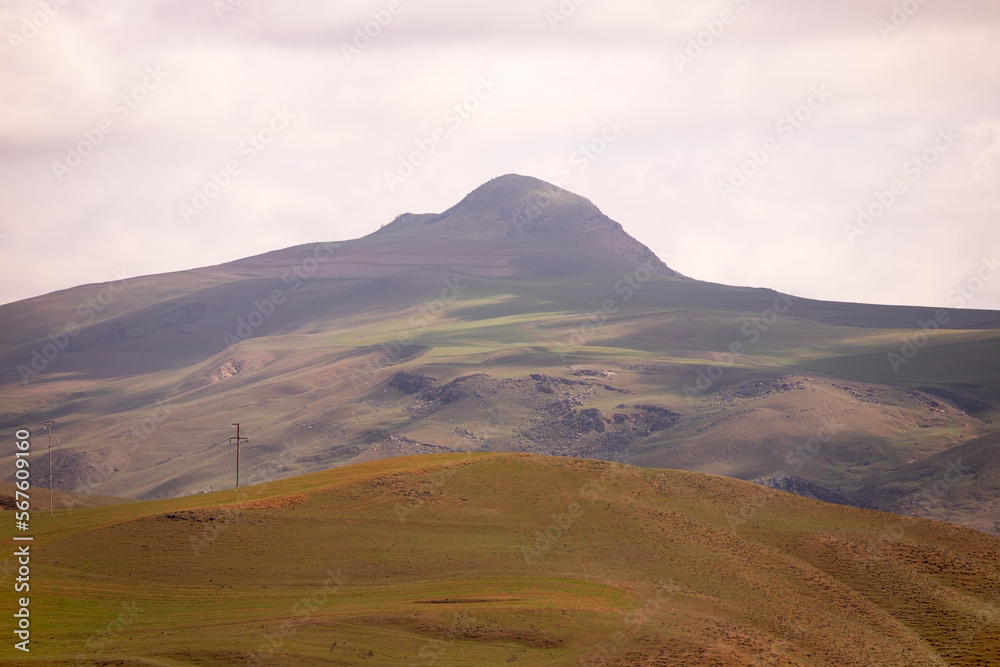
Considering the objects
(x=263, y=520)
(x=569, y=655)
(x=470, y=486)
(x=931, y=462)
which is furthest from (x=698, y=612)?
(x=931, y=462)

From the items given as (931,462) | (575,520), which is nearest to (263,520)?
(575,520)

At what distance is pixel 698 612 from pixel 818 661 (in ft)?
24.1

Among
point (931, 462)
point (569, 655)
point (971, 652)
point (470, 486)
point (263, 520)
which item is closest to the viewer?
point (569, 655)

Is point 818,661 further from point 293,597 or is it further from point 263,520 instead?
point 263,520

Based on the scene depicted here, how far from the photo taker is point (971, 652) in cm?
5947

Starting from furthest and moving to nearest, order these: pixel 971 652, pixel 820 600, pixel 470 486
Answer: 1. pixel 470 486
2. pixel 820 600
3. pixel 971 652

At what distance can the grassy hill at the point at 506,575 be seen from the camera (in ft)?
180

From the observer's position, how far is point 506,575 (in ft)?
215

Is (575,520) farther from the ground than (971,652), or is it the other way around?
(575,520)

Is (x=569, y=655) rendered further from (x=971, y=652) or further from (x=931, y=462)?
(x=931, y=462)

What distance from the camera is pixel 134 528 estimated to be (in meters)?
68.8

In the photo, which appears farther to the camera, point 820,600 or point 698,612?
point 820,600

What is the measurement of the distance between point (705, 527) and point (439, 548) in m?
19.7

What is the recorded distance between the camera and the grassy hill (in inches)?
2154
